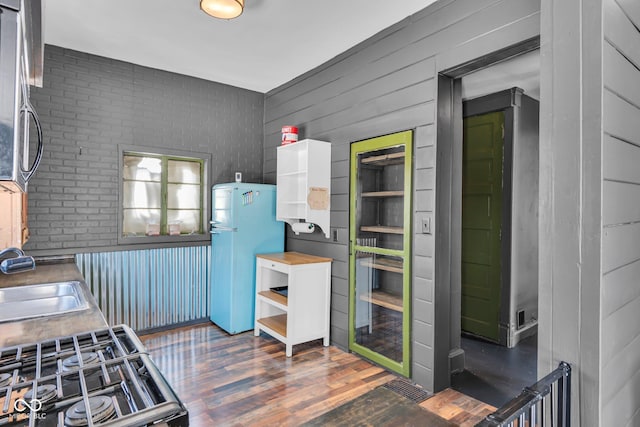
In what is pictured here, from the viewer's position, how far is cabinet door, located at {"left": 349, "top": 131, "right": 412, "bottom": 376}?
2982 mm

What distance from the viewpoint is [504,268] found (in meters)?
3.67

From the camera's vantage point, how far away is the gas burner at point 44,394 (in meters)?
0.95

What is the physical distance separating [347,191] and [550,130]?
2353 millimetres

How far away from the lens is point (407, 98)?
2965 millimetres

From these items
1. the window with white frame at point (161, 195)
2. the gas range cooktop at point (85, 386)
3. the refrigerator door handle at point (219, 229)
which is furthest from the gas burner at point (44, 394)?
the window with white frame at point (161, 195)

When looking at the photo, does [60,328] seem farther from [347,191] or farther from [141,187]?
[141,187]

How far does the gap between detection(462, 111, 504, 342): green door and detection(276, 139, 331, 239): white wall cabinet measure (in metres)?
1.58

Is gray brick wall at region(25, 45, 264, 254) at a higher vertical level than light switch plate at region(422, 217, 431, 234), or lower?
higher

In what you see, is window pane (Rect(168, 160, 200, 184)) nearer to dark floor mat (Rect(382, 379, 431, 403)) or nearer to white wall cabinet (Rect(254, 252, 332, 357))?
white wall cabinet (Rect(254, 252, 332, 357))

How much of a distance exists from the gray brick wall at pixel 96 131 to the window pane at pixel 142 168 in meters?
0.19

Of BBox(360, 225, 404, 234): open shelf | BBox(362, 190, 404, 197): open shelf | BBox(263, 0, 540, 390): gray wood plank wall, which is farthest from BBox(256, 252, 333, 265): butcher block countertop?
BBox(362, 190, 404, 197): open shelf

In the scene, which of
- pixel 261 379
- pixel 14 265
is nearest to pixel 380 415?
pixel 14 265

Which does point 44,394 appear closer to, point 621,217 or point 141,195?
point 621,217

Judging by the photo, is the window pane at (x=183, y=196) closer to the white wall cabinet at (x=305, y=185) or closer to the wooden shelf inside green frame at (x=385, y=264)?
the white wall cabinet at (x=305, y=185)
